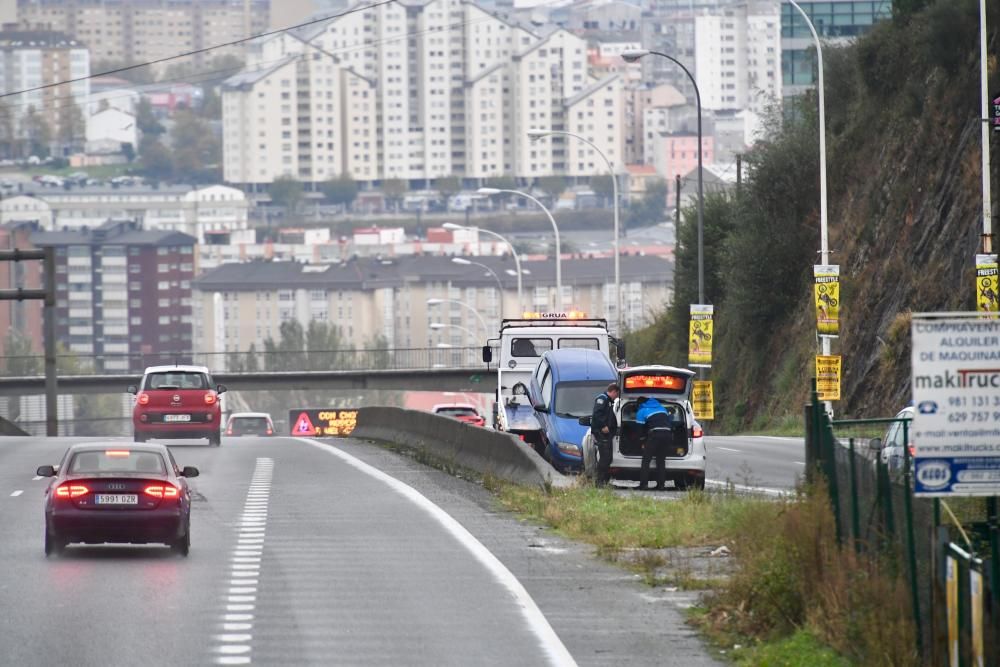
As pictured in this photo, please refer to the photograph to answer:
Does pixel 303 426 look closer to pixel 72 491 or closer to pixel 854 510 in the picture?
pixel 72 491

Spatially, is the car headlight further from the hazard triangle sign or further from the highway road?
the hazard triangle sign

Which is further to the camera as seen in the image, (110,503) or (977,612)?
(110,503)

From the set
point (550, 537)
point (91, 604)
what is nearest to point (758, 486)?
point (550, 537)

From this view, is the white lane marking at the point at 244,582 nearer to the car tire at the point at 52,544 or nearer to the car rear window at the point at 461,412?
the car tire at the point at 52,544

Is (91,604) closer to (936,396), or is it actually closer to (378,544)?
(378,544)

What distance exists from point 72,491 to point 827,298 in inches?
849

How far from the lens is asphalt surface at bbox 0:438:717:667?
12.8 m

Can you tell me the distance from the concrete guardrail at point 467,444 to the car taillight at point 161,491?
6951mm

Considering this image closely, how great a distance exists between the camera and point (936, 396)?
34.1ft

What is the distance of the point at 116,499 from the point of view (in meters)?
18.1

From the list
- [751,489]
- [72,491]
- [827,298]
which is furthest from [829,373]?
[72,491]

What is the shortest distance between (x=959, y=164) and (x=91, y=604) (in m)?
31.7

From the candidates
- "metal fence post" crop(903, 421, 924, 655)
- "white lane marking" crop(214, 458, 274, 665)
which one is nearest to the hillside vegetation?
"white lane marking" crop(214, 458, 274, 665)

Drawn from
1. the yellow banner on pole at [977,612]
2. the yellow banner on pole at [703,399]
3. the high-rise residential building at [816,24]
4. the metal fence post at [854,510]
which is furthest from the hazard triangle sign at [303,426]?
the yellow banner on pole at [977,612]
